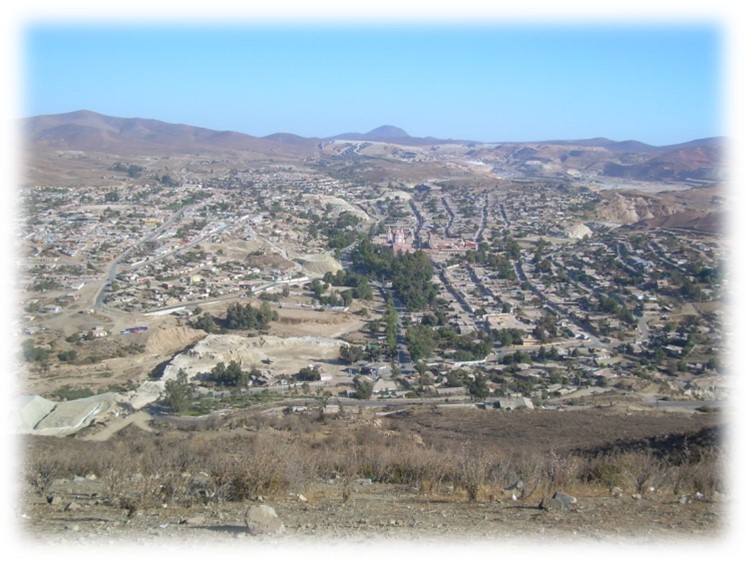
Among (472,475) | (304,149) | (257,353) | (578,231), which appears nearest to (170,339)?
(257,353)

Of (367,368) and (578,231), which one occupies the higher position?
(578,231)

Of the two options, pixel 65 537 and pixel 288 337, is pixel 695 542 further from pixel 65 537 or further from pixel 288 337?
pixel 288 337

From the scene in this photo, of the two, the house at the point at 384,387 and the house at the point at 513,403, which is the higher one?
the house at the point at 513,403

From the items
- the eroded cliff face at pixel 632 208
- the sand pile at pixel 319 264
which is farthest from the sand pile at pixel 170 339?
the eroded cliff face at pixel 632 208

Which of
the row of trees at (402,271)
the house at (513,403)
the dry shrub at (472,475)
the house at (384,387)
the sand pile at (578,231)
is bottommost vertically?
the house at (384,387)

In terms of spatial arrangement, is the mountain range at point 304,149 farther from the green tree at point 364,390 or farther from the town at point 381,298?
the green tree at point 364,390

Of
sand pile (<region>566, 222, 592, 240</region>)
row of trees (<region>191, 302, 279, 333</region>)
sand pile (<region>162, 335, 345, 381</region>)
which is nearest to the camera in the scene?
sand pile (<region>162, 335, 345, 381</region>)

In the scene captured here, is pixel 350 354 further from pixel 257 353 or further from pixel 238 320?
pixel 238 320

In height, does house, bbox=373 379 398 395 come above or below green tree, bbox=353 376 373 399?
below

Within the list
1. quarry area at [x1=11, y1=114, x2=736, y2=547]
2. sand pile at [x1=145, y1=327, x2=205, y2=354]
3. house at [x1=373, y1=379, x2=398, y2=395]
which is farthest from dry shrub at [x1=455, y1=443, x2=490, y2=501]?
sand pile at [x1=145, y1=327, x2=205, y2=354]

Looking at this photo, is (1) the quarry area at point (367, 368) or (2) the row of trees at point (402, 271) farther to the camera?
(2) the row of trees at point (402, 271)

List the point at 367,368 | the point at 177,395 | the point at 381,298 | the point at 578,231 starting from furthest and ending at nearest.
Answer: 1. the point at 578,231
2. the point at 381,298
3. the point at 367,368
4. the point at 177,395

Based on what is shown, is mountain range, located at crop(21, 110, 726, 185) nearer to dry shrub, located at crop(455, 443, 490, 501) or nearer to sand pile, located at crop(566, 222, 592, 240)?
sand pile, located at crop(566, 222, 592, 240)
